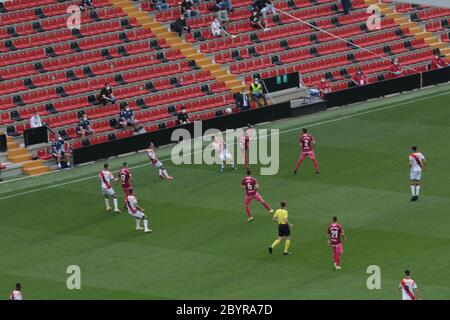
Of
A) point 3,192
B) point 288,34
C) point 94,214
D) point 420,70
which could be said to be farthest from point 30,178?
point 420,70

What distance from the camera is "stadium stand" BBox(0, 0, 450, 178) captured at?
5922cm

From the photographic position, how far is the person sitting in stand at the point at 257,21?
68000mm

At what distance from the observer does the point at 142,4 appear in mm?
66938

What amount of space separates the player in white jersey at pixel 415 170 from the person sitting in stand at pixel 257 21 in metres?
23.0

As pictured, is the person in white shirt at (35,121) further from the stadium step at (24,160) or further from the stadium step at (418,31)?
the stadium step at (418,31)

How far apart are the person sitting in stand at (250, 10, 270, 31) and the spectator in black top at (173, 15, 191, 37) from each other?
3.97 m

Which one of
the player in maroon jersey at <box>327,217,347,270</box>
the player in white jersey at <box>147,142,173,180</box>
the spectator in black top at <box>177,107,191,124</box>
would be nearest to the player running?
the player in white jersey at <box>147,142,173,180</box>

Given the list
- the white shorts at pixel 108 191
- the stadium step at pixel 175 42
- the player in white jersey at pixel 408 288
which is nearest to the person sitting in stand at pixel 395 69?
the stadium step at pixel 175 42

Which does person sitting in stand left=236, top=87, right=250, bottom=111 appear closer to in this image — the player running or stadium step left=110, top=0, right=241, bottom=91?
stadium step left=110, top=0, right=241, bottom=91

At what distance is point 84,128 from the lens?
57375 mm

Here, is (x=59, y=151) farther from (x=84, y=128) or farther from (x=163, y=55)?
(x=163, y=55)

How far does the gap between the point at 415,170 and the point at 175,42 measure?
22.4m

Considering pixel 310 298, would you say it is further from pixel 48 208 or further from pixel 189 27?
pixel 189 27

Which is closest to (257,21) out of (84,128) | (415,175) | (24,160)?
(84,128)
